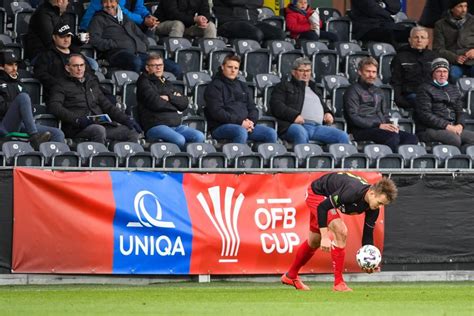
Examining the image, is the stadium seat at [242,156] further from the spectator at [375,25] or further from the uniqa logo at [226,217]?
the spectator at [375,25]

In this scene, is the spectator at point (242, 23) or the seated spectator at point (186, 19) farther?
the spectator at point (242, 23)

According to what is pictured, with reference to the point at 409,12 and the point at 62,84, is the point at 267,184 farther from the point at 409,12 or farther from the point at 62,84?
the point at 409,12

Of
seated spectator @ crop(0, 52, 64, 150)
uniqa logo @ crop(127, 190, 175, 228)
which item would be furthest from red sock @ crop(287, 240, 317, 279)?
seated spectator @ crop(0, 52, 64, 150)

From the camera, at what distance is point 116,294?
46.1ft

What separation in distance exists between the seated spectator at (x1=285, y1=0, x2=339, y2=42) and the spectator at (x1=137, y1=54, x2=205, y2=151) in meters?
4.22

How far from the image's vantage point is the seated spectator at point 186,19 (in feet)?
67.2

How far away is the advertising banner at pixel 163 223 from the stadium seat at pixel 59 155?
2.57ft

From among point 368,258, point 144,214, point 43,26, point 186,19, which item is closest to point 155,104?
point 43,26

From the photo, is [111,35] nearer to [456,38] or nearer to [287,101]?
[287,101]

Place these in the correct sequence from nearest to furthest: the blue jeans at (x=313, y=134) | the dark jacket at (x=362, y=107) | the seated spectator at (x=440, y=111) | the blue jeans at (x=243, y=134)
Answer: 1. the blue jeans at (x=243, y=134)
2. the blue jeans at (x=313, y=134)
3. the dark jacket at (x=362, y=107)
4. the seated spectator at (x=440, y=111)

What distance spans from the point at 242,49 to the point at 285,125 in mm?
2164

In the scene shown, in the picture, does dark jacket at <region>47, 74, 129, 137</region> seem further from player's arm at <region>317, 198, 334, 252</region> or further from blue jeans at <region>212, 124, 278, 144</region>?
player's arm at <region>317, 198, 334, 252</region>

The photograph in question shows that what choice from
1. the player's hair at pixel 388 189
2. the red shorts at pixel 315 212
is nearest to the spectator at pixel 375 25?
the red shorts at pixel 315 212

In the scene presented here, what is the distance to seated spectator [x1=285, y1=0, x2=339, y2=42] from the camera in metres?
21.7
